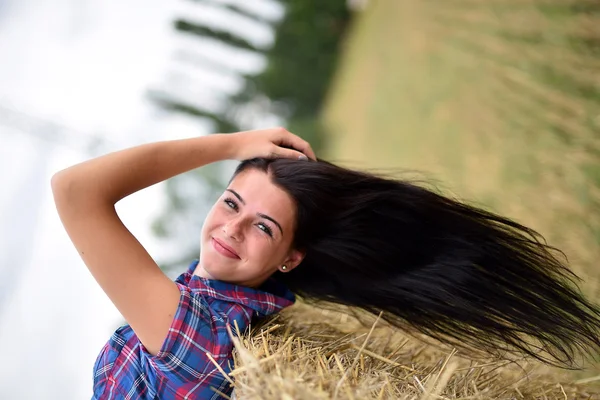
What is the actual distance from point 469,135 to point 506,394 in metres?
2.04

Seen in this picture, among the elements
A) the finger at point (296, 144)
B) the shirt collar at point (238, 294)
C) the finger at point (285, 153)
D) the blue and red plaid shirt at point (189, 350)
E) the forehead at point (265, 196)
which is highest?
the finger at point (296, 144)

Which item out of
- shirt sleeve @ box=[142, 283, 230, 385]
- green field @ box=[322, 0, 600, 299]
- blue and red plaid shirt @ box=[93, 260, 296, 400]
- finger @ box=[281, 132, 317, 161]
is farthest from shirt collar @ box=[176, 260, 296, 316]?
green field @ box=[322, 0, 600, 299]

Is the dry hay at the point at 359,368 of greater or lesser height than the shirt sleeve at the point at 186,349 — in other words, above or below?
above

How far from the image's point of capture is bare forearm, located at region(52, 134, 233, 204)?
53.9 inches

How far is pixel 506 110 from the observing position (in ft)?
9.68

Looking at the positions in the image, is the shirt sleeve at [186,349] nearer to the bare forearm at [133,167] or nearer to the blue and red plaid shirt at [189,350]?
the blue and red plaid shirt at [189,350]

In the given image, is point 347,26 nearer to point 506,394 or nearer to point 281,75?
point 281,75

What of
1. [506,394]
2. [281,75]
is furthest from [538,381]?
[281,75]

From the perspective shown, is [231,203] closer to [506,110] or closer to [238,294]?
[238,294]

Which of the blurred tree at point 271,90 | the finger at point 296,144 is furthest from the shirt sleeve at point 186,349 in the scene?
the blurred tree at point 271,90

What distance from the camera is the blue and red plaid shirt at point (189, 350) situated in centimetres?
134

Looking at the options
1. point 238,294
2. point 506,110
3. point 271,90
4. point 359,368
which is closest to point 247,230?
point 238,294

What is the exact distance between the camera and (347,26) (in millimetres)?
6676

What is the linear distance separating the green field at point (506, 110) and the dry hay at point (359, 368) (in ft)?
2.04
